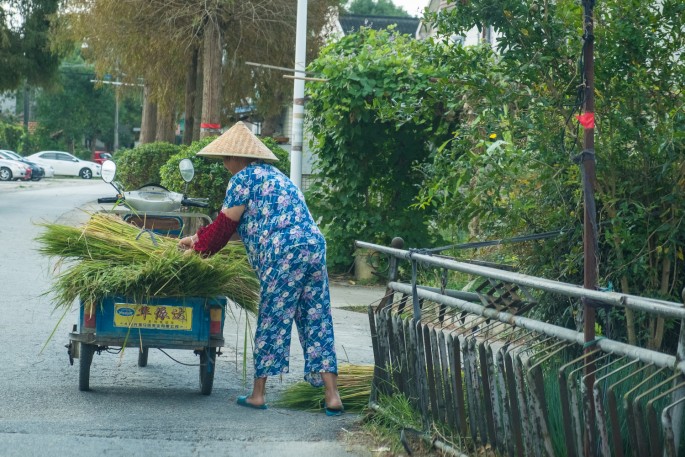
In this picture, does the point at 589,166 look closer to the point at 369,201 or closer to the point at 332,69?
the point at 332,69

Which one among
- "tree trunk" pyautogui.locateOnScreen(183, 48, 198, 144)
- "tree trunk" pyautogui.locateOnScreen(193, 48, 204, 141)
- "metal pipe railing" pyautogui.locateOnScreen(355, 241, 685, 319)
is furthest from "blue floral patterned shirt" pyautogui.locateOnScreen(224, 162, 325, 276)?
"tree trunk" pyautogui.locateOnScreen(193, 48, 204, 141)

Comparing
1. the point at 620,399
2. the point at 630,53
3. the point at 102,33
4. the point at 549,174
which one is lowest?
the point at 620,399

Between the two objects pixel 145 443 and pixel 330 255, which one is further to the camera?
pixel 330 255

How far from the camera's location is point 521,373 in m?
4.70

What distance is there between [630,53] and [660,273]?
4.02 ft

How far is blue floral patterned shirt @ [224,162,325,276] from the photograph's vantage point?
265 inches

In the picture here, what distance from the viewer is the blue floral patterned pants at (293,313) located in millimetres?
6738

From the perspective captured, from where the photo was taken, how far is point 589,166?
14.6 ft

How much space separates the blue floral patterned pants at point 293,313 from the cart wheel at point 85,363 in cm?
110

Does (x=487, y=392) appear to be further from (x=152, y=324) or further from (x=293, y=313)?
(x=152, y=324)

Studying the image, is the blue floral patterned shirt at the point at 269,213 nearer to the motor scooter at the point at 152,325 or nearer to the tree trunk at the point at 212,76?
the motor scooter at the point at 152,325

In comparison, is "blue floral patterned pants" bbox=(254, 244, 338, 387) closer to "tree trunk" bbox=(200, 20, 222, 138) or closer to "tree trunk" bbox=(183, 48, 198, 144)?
"tree trunk" bbox=(200, 20, 222, 138)

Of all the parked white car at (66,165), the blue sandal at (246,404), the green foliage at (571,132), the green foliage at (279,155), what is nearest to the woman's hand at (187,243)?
the blue sandal at (246,404)

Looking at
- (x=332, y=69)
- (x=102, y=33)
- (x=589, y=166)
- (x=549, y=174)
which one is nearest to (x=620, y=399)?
(x=589, y=166)
